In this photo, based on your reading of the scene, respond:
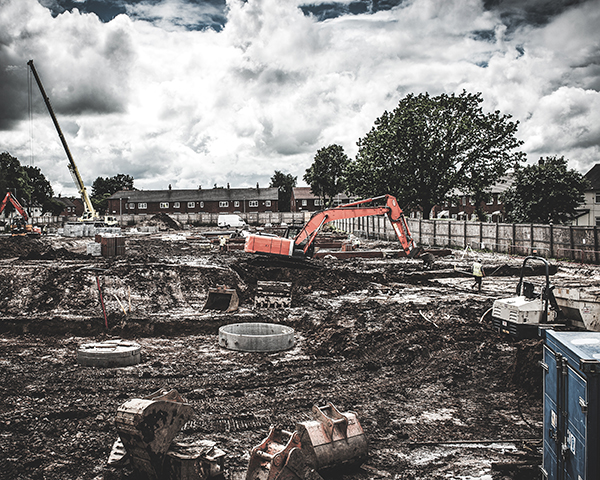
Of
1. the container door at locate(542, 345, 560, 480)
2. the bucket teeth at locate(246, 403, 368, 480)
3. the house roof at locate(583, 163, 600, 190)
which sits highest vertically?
the house roof at locate(583, 163, 600, 190)

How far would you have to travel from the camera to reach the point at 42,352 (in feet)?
31.4

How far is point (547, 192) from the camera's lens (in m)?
33.9

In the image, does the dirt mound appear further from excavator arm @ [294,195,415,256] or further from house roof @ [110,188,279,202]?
house roof @ [110,188,279,202]

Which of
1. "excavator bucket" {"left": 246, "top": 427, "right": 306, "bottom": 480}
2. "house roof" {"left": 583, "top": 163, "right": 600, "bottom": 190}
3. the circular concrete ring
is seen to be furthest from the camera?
"house roof" {"left": 583, "top": 163, "right": 600, "bottom": 190}

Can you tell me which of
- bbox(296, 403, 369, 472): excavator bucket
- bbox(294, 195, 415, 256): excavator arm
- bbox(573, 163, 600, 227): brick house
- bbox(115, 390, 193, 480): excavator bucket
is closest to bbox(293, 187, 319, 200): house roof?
bbox(573, 163, 600, 227): brick house

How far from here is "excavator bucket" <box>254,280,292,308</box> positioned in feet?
45.0

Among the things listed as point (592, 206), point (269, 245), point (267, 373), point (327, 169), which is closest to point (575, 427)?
point (267, 373)

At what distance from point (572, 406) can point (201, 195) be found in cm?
8688

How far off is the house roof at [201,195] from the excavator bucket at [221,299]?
242 feet

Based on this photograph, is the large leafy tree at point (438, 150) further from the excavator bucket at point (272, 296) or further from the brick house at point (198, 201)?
→ the brick house at point (198, 201)

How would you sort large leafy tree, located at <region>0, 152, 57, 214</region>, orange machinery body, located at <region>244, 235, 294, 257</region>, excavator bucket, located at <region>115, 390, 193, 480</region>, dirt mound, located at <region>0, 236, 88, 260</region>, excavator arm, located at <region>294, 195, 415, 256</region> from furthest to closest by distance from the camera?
large leafy tree, located at <region>0, 152, 57, 214</region>, dirt mound, located at <region>0, 236, 88, 260</region>, excavator arm, located at <region>294, 195, 415, 256</region>, orange machinery body, located at <region>244, 235, 294, 257</region>, excavator bucket, located at <region>115, 390, 193, 480</region>

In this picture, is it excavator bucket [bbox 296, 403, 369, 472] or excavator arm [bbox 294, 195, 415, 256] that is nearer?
excavator bucket [bbox 296, 403, 369, 472]

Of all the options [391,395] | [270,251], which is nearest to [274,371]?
[391,395]

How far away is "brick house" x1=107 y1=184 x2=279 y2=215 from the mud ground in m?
70.5
